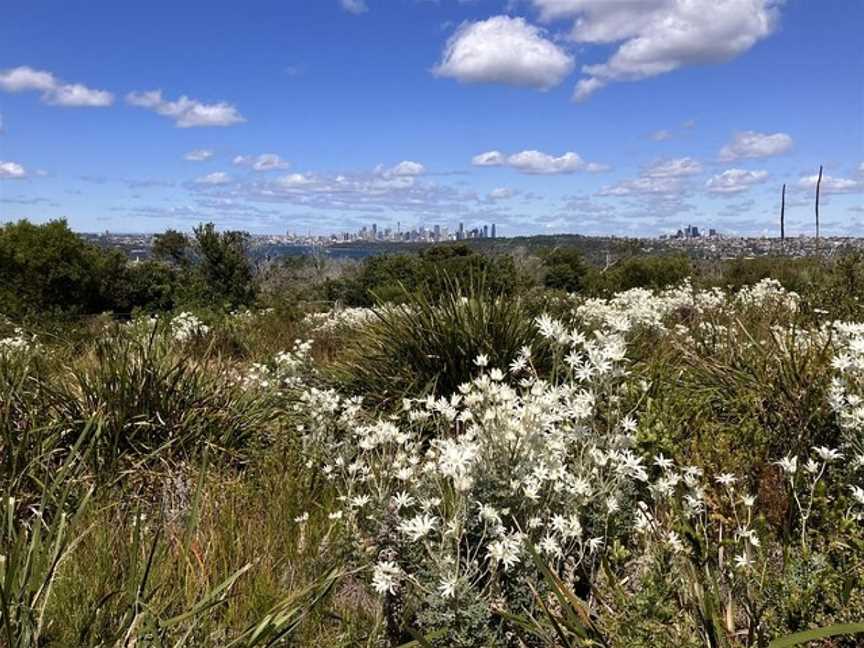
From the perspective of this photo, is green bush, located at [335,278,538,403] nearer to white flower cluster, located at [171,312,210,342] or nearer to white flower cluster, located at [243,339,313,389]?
white flower cluster, located at [243,339,313,389]

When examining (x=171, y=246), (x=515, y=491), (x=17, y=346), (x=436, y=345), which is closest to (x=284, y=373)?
(x=436, y=345)

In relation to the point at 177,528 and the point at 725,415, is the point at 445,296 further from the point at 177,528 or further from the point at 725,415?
the point at 177,528

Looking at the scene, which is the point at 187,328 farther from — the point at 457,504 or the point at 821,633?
the point at 821,633

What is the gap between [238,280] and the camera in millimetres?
51938

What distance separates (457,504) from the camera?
2898 millimetres

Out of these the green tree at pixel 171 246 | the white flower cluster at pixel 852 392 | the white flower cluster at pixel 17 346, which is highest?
the green tree at pixel 171 246

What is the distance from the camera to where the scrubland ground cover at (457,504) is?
2.50 m

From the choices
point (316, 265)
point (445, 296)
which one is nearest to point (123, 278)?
point (316, 265)

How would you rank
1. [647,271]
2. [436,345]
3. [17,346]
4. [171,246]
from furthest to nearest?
[171,246]
[647,271]
[17,346]
[436,345]

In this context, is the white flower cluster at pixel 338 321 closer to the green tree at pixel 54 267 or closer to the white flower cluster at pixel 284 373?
the white flower cluster at pixel 284 373

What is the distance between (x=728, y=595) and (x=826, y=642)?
0.35 meters

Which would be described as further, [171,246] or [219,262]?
[171,246]

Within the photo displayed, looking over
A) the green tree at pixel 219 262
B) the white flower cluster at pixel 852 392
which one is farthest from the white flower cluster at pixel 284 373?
the green tree at pixel 219 262

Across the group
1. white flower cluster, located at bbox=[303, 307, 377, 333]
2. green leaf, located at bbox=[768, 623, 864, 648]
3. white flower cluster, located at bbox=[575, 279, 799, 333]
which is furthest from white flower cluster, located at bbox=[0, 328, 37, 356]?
green leaf, located at bbox=[768, 623, 864, 648]
